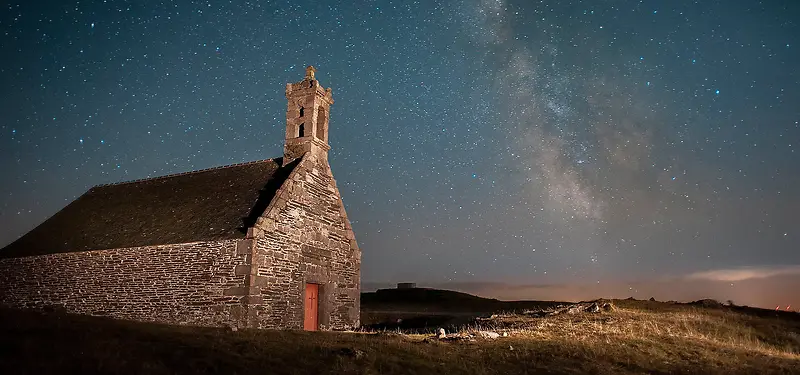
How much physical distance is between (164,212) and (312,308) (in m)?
7.82

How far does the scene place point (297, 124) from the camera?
77.0 ft

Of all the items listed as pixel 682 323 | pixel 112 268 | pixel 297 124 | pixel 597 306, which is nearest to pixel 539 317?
pixel 597 306

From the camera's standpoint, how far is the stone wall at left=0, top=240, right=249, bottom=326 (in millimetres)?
18031

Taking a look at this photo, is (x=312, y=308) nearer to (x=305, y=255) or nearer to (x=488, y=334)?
(x=305, y=255)

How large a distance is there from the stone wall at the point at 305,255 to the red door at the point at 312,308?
0.63ft

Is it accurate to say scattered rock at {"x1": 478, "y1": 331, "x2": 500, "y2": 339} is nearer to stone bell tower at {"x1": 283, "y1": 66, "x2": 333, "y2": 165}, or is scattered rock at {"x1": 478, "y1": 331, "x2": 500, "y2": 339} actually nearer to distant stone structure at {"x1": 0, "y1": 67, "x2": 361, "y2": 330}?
distant stone structure at {"x1": 0, "y1": 67, "x2": 361, "y2": 330}

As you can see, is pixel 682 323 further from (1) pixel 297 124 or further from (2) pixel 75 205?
(2) pixel 75 205

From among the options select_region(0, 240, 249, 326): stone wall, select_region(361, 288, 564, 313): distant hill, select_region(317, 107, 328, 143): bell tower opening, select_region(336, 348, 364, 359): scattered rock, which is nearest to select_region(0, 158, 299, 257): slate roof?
select_region(0, 240, 249, 326): stone wall

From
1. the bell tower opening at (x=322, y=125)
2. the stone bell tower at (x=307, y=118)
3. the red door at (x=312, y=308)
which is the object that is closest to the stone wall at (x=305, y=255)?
the red door at (x=312, y=308)

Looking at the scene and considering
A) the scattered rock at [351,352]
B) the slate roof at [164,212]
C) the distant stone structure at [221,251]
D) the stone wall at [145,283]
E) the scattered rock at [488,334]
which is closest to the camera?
the scattered rock at [351,352]

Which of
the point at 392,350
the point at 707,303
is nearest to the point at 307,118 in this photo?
the point at 392,350

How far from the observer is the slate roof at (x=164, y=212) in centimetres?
2012

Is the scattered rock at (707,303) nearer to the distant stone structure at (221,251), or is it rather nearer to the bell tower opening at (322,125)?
the distant stone structure at (221,251)

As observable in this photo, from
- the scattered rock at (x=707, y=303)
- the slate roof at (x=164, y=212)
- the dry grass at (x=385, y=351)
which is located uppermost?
the slate roof at (x=164, y=212)
